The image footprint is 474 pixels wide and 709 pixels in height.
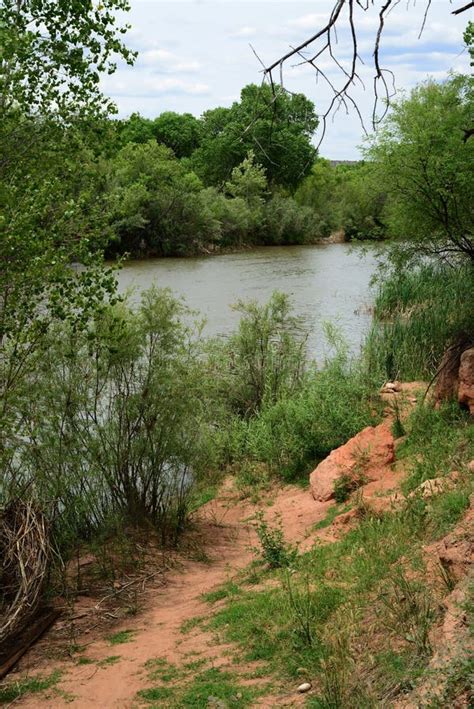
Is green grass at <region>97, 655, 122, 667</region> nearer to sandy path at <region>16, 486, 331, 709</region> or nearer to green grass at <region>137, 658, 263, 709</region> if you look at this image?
sandy path at <region>16, 486, 331, 709</region>

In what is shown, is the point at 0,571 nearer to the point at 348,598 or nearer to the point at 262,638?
the point at 262,638

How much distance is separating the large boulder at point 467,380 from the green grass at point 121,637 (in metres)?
5.28

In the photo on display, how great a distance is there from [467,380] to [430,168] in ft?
27.9

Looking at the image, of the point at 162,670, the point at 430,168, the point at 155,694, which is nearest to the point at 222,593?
the point at 162,670

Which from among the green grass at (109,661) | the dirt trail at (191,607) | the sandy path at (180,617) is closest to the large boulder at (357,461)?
the dirt trail at (191,607)

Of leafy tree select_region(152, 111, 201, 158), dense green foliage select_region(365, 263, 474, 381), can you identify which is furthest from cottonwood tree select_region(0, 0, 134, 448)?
leafy tree select_region(152, 111, 201, 158)

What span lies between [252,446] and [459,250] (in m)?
8.96

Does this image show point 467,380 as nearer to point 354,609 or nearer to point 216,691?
point 354,609

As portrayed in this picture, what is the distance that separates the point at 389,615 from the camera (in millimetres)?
5410

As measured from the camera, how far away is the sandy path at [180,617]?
20.2 ft

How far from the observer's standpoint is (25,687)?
20.9 feet

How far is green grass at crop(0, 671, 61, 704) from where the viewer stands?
6.26 metres

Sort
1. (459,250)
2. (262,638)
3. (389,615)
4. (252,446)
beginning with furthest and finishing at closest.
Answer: (459,250) → (252,446) → (262,638) → (389,615)

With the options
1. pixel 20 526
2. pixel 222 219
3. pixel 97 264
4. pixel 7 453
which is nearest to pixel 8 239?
pixel 97 264
